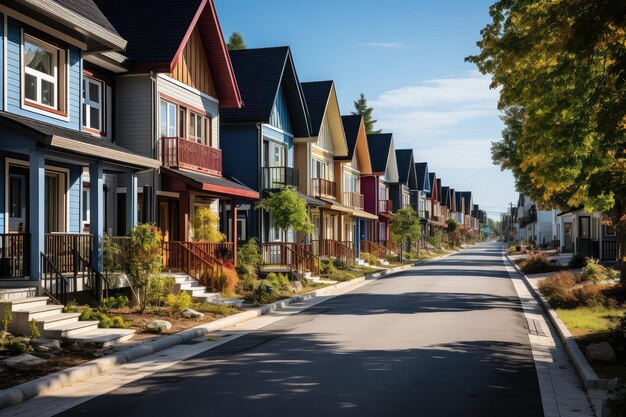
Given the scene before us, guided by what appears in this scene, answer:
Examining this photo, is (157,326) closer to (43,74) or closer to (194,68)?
(43,74)

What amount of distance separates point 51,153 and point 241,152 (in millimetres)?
17843

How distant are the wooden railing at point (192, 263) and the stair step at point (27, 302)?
718 cm

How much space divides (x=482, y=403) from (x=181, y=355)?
5.64 metres

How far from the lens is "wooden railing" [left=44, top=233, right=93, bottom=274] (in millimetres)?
15836

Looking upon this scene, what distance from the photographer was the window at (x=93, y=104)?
68.9 feet

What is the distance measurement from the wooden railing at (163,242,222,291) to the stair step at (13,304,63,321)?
7.31m

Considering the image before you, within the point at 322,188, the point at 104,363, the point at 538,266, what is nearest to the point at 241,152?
the point at 322,188

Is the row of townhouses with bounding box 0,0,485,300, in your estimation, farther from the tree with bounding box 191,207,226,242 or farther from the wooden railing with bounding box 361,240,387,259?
the wooden railing with bounding box 361,240,387,259

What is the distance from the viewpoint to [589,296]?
19000 millimetres

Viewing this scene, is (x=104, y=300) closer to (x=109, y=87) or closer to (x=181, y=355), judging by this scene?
(x=181, y=355)

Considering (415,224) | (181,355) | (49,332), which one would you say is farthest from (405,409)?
(415,224)

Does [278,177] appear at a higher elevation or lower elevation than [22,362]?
higher

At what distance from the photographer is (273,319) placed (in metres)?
17.8

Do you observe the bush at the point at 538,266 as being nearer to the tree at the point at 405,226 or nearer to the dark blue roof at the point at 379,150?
the tree at the point at 405,226
